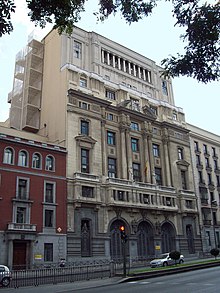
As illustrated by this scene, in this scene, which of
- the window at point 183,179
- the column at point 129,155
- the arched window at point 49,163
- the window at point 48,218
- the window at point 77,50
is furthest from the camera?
the window at point 183,179

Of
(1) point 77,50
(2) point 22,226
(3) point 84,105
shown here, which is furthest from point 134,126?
(2) point 22,226

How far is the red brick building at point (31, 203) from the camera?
33.5 m

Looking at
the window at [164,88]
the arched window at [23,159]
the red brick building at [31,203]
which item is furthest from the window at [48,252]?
the window at [164,88]

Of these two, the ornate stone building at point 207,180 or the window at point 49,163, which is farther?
the ornate stone building at point 207,180

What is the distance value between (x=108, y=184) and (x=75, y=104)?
1161cm

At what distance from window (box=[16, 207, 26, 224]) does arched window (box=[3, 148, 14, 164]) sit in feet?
17.1

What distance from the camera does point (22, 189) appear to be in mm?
36094

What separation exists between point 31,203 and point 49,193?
2.80 metres

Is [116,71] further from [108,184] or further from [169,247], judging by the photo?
[169,247]

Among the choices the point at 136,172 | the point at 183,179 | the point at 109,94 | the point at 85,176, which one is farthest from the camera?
the point at 183,179

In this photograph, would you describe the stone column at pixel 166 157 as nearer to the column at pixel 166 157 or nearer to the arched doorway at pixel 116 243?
the column at pixel 166 157

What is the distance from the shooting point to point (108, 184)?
42.5 m

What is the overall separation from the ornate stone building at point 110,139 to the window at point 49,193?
2.07m

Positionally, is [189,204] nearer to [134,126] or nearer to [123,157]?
[123,157]
